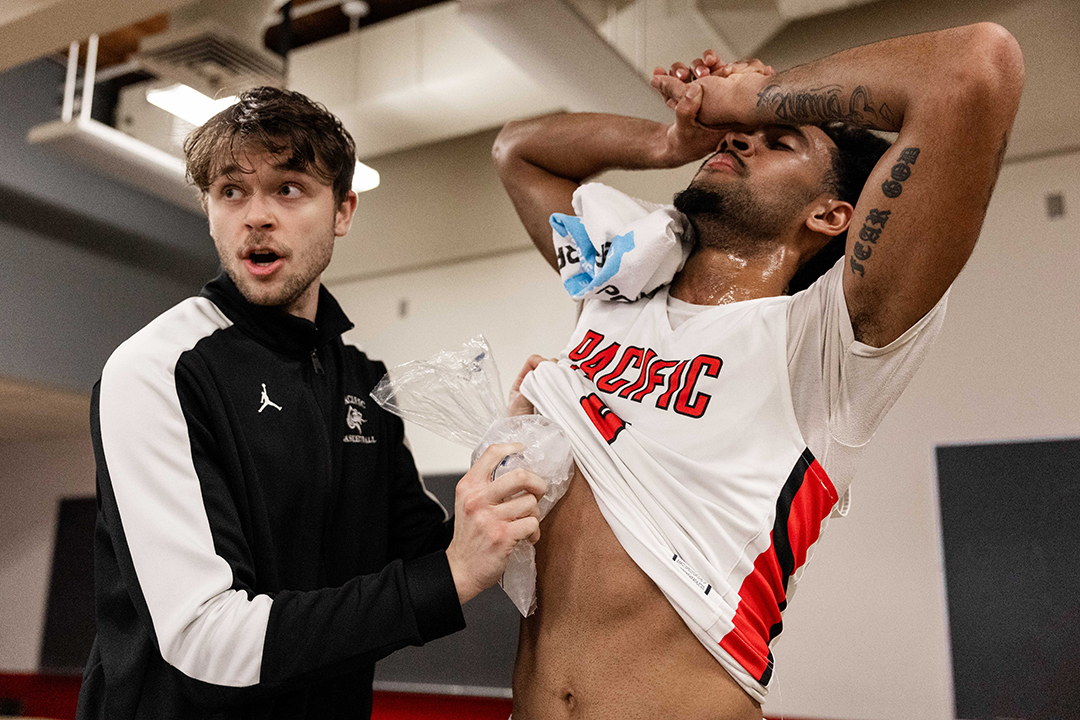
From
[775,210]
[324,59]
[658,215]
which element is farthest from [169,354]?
[324,59]

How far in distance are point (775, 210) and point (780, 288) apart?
0.14 meters

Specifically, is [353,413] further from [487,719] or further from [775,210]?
[487,719]

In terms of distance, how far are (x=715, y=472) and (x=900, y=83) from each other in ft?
1.95

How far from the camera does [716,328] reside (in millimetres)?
1386

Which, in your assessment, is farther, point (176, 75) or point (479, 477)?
point (176, 75)

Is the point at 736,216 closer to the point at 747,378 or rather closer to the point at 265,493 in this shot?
the point at 747,378

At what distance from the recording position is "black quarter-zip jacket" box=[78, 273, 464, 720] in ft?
3.62

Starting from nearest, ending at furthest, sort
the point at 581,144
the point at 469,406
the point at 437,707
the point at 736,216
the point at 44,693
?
the point at 469,406, the point at 736,216, the point at 581,144, the point at 437,707, the point at 44,693

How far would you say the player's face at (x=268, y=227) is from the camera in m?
1.40

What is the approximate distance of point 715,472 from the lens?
125 centimetres

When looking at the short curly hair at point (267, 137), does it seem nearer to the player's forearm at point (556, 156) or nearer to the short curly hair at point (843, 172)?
the player's forearm at point (556, 156)

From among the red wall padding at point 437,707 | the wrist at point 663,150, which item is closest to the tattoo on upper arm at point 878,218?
the wrist at point 663,150

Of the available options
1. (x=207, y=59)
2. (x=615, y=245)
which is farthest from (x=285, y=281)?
(x=207, y=59)

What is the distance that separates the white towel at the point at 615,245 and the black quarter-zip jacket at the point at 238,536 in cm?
48
